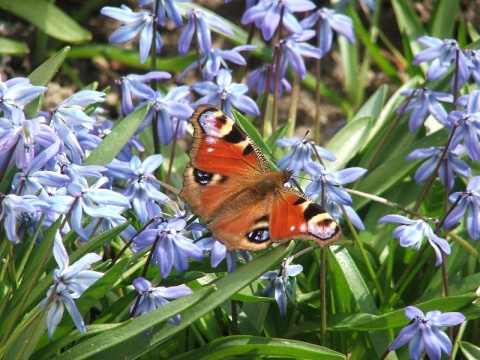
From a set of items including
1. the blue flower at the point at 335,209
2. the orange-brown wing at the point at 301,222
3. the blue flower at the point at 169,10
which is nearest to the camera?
the orange-brown wing at the point at 301,222

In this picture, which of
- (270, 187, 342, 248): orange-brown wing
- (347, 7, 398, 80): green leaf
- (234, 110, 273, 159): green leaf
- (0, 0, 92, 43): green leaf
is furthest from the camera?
(347, 7, 398, 80): green leaf

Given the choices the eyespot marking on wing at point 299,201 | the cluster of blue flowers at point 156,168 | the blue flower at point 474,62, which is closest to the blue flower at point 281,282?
the cluster of blue flowers at point 156,168

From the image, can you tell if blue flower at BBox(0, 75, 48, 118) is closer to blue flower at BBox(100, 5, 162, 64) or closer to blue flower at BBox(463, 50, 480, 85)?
blue flower at BBox(100, 5, 162, 64)

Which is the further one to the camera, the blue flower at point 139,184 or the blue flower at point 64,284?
the blue flower at point 139,184

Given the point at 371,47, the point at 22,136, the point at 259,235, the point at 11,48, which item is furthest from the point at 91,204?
the point at 371,47

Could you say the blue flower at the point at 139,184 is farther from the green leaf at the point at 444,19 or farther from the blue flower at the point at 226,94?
the green leaf at the point at 444,19

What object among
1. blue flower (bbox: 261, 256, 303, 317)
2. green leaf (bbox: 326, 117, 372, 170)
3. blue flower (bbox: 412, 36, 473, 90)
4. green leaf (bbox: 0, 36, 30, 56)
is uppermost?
blue flower (bbox: 412, 36, 473, 90)

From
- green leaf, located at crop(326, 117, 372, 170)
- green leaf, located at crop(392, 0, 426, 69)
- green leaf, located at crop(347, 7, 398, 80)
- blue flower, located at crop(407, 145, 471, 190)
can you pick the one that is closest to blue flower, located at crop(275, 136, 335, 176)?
blue flower, located at crop(407, 145, 471, 190)
